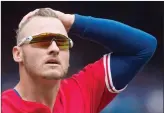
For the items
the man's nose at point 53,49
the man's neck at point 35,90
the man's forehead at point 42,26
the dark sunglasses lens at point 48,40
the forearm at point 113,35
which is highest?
the man's forehead at point 42,26

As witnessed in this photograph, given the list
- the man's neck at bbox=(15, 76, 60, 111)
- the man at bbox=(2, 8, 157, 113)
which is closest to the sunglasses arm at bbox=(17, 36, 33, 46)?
the man at bbox=(2, 8, 157, 113)

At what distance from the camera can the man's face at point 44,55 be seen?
3.80 ft

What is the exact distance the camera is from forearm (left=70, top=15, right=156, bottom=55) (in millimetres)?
1338

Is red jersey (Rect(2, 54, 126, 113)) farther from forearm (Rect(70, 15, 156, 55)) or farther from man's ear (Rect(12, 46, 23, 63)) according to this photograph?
man's ear (Rect(12, 46, 23, 63))

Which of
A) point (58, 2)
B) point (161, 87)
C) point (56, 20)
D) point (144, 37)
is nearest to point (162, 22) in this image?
point (161, 87)

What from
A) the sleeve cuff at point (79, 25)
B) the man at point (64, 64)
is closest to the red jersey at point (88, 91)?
the man at point (64, 64)

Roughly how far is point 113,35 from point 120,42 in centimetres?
3

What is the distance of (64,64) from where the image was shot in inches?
46.8

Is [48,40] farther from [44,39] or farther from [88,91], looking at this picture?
[88,91]

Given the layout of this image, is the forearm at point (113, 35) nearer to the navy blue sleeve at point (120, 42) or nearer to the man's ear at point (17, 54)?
the navy blue sleeve at point (120, 42)

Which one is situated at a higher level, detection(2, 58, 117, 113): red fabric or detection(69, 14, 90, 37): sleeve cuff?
detection(69, 14, 90, 37): sleeve cuff

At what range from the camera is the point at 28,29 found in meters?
1.21

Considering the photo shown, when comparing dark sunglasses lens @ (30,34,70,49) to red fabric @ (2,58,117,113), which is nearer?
dark sunglasses lens @ (30,34,70,49)

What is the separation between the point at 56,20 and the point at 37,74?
17 cm
